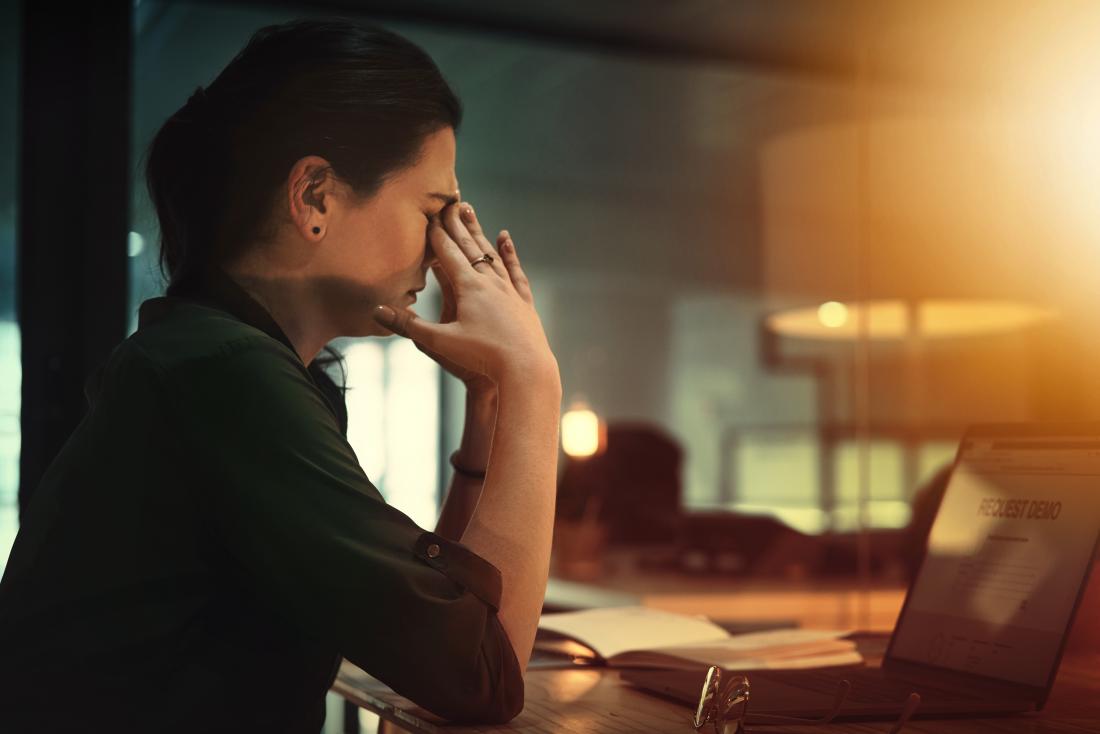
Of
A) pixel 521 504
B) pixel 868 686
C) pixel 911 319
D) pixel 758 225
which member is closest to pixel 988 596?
pixel 868 686

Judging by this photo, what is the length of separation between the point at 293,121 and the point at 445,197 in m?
0.16

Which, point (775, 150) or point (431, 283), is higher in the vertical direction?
point (775, 150)

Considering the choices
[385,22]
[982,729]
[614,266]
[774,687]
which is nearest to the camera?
[982,729]

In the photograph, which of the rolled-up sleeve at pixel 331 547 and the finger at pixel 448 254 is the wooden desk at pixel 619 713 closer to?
the rolled-up sleeve at pixel 331 547

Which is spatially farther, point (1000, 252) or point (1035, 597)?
point (1000, 252)

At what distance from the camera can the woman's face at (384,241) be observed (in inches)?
42.9

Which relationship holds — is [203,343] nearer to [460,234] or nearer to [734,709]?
[460,234]

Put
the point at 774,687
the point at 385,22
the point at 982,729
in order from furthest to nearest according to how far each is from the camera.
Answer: the point at 385,22 < the point at 774,687 < the point at 982,729

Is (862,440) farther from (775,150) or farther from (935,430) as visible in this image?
(775,150)

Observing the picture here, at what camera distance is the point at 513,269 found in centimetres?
121

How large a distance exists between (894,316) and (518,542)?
3361 mm

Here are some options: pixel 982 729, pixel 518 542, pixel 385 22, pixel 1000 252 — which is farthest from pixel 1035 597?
pixel 1000 252

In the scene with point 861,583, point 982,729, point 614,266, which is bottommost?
point 861,583

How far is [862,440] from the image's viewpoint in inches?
149
